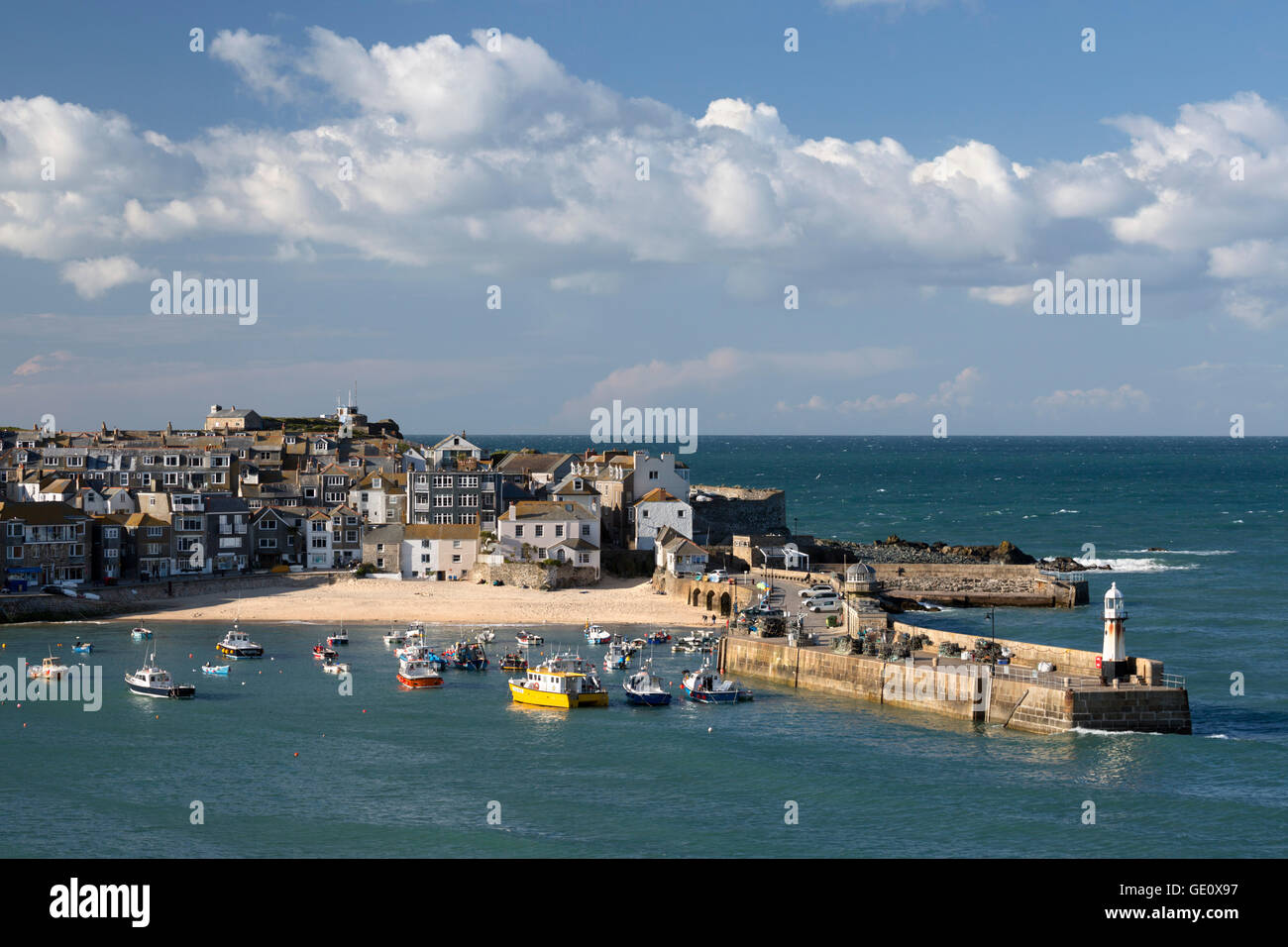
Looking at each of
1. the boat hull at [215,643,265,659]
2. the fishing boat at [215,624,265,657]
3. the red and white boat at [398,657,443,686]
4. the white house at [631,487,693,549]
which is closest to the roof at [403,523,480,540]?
the white house at [631,487,693,549]

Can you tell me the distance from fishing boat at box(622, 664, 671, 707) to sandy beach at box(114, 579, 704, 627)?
22.3 metres

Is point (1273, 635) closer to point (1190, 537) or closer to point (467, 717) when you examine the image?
point (467, 717)

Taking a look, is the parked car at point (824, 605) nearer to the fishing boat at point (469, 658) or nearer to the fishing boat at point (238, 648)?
the fishing boat at point (469, 658)

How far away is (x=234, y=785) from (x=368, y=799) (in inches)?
214

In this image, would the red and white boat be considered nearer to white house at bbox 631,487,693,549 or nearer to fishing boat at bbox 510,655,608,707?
fishing boat at bbox 510,655,608,707

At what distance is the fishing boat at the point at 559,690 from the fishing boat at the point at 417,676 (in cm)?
538

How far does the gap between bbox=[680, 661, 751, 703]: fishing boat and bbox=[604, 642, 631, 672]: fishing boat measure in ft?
24.0

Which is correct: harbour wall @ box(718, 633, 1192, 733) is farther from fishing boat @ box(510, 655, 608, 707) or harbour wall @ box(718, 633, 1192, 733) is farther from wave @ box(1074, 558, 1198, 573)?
→ wave @ box(1074, 558, 1198, 573)

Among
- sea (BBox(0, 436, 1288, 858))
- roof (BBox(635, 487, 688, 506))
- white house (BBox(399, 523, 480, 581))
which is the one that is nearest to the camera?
sea (BBox(0, 436, 1288, 858))

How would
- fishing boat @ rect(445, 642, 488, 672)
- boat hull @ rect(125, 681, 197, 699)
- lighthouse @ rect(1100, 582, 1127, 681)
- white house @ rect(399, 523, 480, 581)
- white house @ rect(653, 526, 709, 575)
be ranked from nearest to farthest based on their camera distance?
lighthouse @ rect(1100, 582, 1127, 681) < boat hull @ rect(125, 681, 197, 699) < fishing boat @ rect(445, 642, 488, 672) < white house @ rect(653, 526, 709, 575) < white house @ rect(399, 523, 480, 581)

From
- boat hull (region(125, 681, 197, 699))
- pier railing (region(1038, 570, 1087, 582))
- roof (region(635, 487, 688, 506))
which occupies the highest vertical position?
roof (region(635, 487, 688, 506))

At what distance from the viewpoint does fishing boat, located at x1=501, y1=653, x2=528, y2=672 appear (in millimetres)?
67812

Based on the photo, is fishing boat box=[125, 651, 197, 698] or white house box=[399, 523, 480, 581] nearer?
fishing boat box=[125, 651, 197, 698]

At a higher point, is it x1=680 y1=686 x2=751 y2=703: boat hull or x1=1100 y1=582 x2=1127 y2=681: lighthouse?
x1=1100 y1=582 x2=1127 y2=681: lighthouse
